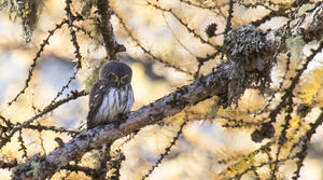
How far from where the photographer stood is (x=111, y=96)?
345 cm

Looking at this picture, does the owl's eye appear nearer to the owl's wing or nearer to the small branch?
the owl's wing

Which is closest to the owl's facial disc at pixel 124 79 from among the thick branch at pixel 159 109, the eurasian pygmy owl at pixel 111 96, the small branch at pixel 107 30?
the eurasian pygmy owl at pixel 111 96

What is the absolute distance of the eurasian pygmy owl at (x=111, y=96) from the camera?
3312 mm

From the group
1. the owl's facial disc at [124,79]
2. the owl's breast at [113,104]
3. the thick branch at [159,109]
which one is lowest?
the thick branch at [159,109]

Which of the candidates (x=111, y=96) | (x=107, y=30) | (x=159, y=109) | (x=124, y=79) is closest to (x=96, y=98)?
(x=111, y=96)

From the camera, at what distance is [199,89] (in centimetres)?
247

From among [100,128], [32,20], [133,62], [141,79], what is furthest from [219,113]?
[133,62]

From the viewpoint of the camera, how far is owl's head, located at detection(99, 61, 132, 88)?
320 cm

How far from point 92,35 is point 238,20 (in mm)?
774

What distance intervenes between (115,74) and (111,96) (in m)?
0.17

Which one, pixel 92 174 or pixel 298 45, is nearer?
pixel 298 45

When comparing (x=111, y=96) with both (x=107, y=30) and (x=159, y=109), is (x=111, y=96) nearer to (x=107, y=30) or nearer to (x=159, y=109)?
(x=107, y=30)

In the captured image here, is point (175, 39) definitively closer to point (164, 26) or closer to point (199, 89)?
point (164, 26)

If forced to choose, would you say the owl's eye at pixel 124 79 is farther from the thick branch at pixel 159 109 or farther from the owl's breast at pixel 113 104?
the thick branch at pixel 159 109
